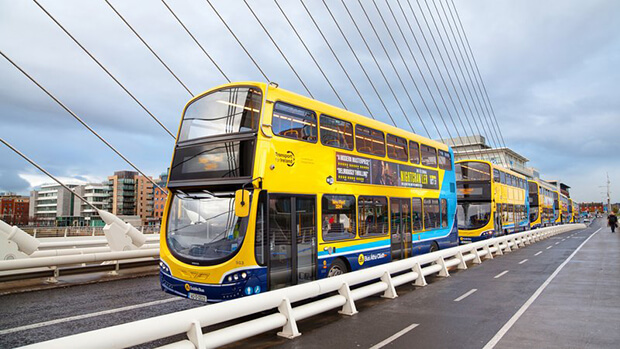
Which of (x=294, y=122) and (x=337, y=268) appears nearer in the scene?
(x=294, y=122)

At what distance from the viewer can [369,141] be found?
1096cm

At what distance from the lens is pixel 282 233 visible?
25.9ft

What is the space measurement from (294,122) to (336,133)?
150 cm

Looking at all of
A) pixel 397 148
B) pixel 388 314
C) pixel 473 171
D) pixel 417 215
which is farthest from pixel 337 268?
pixel 473 171

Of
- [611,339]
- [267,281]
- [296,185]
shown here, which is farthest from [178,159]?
[611,339]

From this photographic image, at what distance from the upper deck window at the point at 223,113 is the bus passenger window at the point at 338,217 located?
8.05ft

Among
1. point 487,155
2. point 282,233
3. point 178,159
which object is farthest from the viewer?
point 487,155

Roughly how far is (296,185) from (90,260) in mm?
6692

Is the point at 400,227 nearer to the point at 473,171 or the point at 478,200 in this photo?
the point at 478,200

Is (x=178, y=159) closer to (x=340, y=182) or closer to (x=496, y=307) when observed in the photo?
(x=340, y=182)

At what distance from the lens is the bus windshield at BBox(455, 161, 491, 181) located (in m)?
23.1

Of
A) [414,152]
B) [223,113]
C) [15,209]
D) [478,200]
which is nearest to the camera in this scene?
[223,113]

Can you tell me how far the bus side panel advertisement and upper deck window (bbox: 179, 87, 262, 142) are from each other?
2569 mm

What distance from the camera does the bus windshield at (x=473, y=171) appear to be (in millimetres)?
23062
